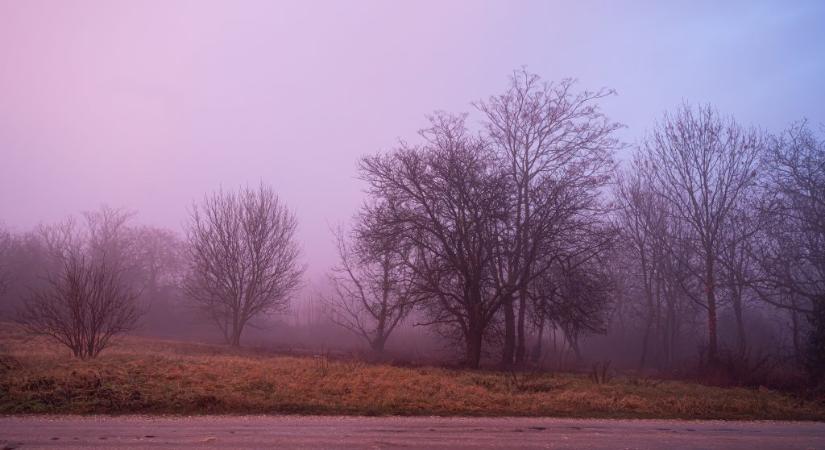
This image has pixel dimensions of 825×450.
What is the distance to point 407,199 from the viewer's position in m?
24.2

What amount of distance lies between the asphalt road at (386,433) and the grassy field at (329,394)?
90 centimetres

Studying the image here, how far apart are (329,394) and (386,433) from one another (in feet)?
13.8

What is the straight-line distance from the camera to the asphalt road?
890 centimetres

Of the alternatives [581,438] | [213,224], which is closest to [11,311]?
[213,224]

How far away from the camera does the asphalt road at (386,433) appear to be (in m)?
8.90

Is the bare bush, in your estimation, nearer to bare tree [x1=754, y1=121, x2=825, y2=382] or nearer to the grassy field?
the grassy field

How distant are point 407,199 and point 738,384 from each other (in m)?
13.4

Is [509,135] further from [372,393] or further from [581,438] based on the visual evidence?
[581,438]

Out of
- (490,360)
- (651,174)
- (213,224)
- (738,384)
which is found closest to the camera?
(738,384)

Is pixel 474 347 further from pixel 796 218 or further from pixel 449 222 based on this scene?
pixel 796 218

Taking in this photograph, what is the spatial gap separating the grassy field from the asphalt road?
2.95 ft

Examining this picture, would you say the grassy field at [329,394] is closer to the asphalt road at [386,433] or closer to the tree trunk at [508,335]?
the asphalt road at [386,433]

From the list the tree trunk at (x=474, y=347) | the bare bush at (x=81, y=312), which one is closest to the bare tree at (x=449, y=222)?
the tree trunk at (x=474, y=347)

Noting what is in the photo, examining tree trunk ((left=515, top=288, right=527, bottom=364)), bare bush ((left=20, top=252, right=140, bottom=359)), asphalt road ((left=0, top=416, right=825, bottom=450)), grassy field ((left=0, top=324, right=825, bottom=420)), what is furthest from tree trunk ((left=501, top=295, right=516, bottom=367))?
bare bush ((left=20, top=252, right=140, bottom=359))
